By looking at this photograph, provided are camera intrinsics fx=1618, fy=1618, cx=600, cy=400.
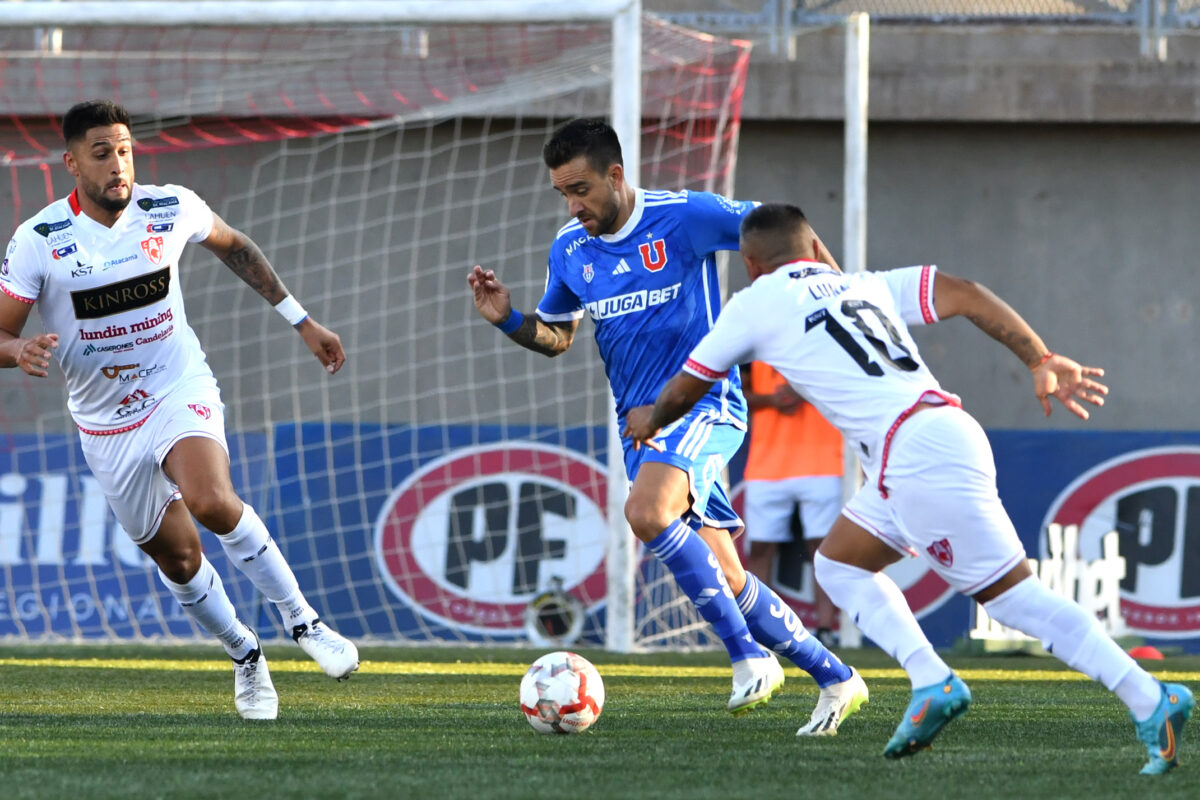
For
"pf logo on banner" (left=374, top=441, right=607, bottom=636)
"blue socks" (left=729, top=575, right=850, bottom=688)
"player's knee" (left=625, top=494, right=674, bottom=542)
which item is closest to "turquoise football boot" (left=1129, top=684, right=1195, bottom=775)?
"blue socks" (left=729, top=575, right=850, bottom=688)

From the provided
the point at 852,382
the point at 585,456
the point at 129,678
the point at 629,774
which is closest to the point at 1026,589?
the point at 852,382

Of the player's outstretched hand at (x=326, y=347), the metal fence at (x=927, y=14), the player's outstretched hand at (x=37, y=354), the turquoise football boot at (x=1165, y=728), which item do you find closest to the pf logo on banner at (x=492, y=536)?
the metal fence at (x=927, y=14)

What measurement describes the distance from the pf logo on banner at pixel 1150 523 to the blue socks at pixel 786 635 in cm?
535

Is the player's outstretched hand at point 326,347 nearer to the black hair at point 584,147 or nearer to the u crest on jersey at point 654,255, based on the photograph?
the black hair at point 584,147

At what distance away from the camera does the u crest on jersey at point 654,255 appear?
5609 mm

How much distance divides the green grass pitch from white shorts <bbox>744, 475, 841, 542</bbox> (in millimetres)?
2505

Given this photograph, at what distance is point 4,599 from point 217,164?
11.9ft

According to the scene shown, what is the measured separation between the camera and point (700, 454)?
5453 mm

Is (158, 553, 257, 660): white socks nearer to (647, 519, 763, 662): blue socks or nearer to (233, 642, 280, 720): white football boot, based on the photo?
(233, 642, 280, 720): white football boot

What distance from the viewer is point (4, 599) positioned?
33.0 feet

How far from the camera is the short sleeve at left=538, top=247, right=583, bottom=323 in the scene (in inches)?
231

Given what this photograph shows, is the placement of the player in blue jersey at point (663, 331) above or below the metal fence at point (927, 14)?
below

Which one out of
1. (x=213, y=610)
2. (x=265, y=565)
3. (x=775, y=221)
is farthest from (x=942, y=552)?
(x=213, y=610)

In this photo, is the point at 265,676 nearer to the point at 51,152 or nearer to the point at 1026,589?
the point at 1026,589
